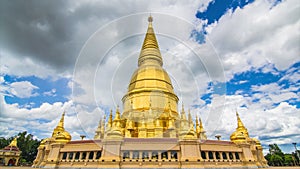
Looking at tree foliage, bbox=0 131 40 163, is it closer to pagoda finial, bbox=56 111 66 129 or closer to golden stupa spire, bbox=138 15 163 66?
pagoda finial, bbox=56 111 66 129

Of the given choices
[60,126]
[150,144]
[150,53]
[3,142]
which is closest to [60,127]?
[60,126]

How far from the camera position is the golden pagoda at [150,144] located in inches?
767

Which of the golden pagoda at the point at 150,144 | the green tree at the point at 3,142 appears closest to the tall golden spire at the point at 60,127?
the golden pagoda at the point at 150,144

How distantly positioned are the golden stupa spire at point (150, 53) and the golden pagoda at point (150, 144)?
183 inches

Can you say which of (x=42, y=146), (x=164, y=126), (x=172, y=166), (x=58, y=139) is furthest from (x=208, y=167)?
(x=42, y=146)

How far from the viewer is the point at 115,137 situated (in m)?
20.3

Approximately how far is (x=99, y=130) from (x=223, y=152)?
2000 centimetres

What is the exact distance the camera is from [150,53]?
125 ft

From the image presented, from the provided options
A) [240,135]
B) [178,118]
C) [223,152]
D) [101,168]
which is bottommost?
[101,168]

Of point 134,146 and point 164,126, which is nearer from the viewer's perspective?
point 134,146

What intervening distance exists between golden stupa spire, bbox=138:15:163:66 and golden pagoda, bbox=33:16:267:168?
4.65m

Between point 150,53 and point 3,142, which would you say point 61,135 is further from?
point 3,142

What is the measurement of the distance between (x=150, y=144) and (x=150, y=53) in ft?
71.6

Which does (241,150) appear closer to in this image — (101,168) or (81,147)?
(101,168)
